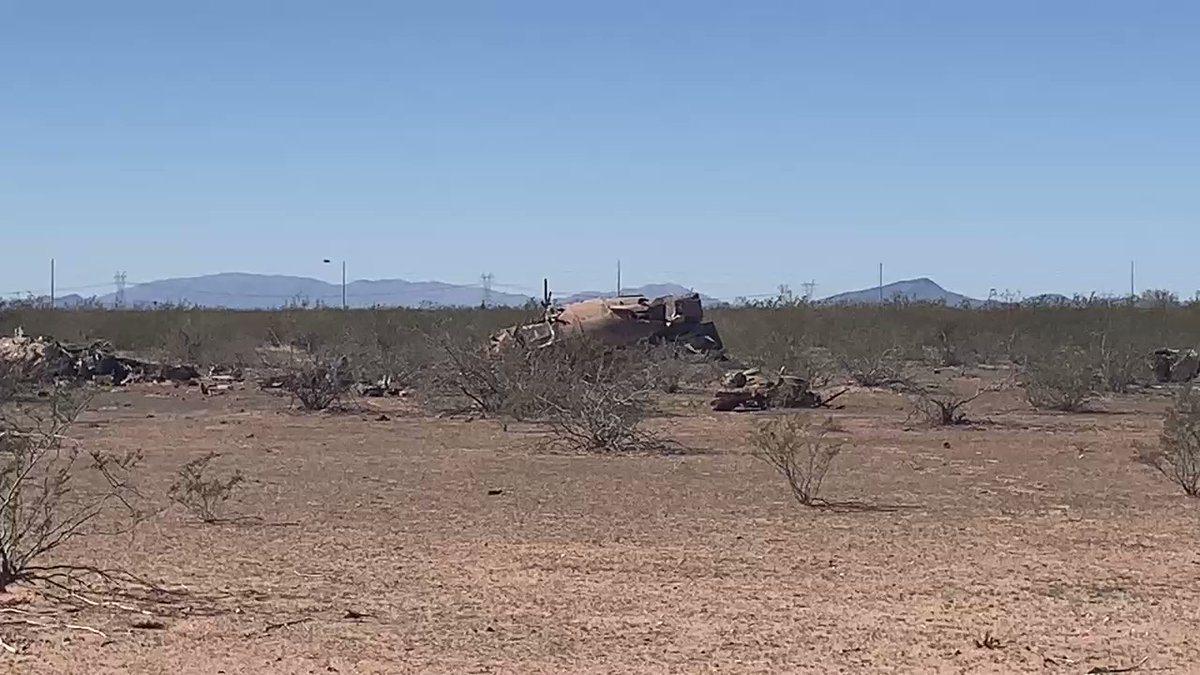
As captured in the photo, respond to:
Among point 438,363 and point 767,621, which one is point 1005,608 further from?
point 438,363

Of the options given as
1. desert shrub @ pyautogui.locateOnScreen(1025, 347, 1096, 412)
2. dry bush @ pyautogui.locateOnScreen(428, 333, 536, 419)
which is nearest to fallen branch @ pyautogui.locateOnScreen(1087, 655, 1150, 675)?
dry bush @ pyautogui.locateOnScreen(428, 333, 536, 419)

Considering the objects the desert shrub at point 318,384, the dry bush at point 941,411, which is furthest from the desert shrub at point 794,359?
the desert shrub at point 318,384

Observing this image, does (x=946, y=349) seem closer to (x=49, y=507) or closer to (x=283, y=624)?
(x=49, y=507)

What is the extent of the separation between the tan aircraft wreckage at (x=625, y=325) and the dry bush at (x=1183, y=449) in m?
15.6

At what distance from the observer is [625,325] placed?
132 feet

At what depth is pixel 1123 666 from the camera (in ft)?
32.4

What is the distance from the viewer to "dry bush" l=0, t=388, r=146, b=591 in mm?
11859

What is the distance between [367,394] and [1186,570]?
2441cm

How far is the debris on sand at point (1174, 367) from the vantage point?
39125mm

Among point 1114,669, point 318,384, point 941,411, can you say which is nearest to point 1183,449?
point 1114,669

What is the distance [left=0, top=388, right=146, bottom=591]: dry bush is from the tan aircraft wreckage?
46.2 ft

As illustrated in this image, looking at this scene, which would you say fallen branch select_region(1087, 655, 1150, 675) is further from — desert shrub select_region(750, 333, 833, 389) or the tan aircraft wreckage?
desert shrub select_region(750, 333, 833, 389)

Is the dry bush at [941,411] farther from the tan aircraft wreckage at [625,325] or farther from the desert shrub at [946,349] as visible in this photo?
the desert shrub at [946,349]

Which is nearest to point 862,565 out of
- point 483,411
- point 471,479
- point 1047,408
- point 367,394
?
point 471,479
